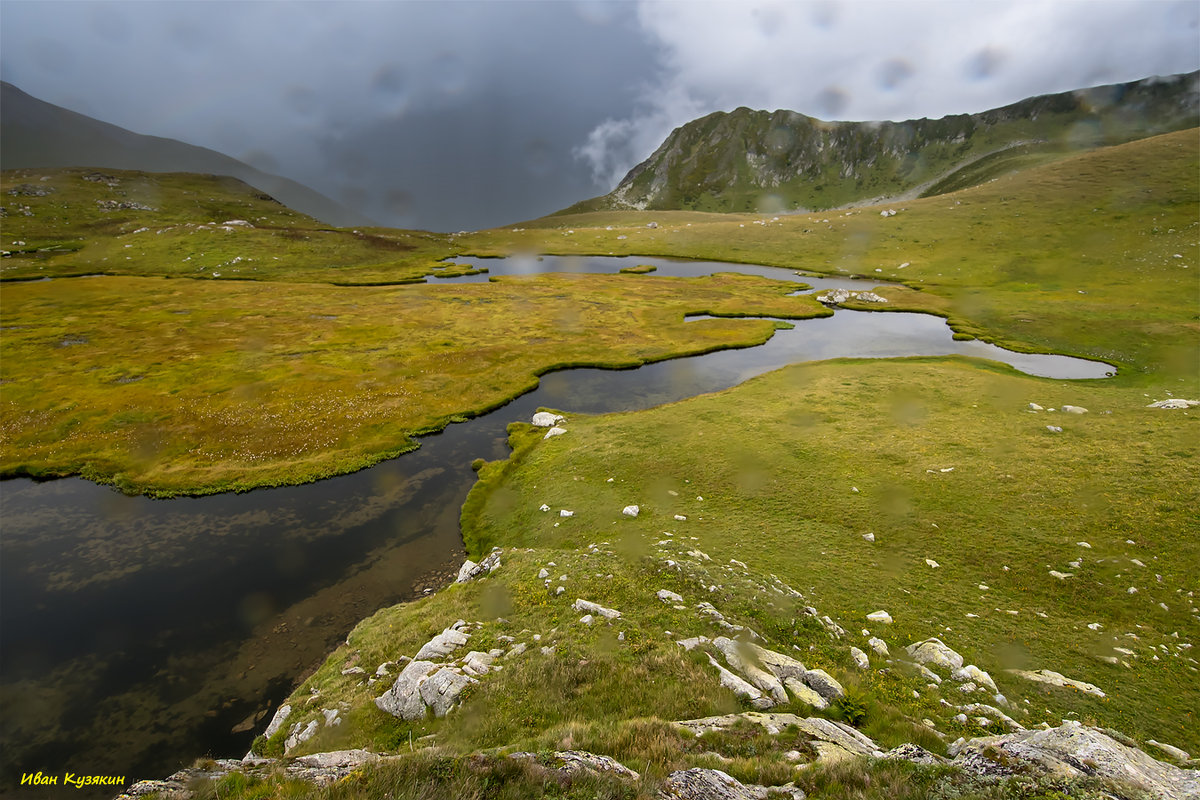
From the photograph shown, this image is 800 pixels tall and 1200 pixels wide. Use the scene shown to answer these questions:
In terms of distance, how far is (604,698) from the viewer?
43.9 ft

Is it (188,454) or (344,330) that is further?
(344,330)

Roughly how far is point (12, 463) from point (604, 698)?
53.6 m

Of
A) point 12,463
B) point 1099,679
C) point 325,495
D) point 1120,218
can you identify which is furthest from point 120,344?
point 1120,218

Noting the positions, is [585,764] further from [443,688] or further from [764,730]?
[443,688]

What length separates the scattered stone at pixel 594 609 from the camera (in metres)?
17.6

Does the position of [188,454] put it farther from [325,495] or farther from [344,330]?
[344,330]

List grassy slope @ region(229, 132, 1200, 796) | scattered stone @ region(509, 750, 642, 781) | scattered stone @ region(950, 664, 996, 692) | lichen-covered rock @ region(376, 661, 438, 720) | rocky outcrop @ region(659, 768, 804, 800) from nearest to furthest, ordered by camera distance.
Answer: rocky outcrop @ region(659, 768, 804, 800)
scattered stone @ region(509, 750, 642, 781)
grassy slope @ region(229, 132, 1200, 796)
lichen-covered rock @ region(376, 661, 438, 720)
scattered stone @ region(950, 664, 996, 692)

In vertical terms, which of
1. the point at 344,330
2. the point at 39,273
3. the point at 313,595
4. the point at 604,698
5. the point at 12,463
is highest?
the point at 39,273

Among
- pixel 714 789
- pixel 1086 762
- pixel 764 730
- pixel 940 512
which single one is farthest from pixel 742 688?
pixel 940 512

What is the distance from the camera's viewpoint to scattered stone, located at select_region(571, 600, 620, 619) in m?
17.6

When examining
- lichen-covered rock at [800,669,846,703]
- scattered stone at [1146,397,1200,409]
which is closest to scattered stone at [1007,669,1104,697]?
lichen-covered rock at [800,669,846,703]

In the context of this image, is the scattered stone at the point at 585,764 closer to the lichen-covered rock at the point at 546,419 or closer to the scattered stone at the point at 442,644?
the scattered stone at the point at 442,644

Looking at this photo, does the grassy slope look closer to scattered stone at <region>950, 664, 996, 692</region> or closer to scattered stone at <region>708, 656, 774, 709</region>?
scattered stone at <region>708, 656, 774, 709</region>

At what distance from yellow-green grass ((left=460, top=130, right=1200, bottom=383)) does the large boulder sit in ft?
197
